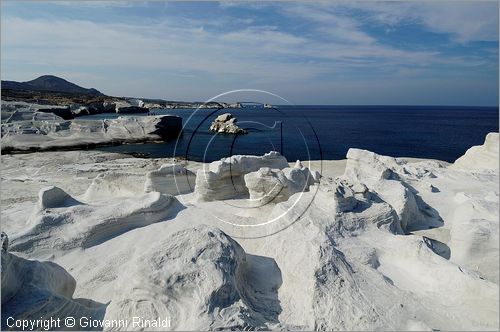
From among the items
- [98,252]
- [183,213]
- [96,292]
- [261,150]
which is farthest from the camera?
[261,150]

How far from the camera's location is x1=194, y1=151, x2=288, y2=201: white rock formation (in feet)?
26.3

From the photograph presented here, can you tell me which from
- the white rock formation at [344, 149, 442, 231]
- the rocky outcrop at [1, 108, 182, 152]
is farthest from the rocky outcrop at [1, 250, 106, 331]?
the rocky outcrop at [1, 108, 182, 152]

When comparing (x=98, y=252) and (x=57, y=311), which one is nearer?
(x=57, y=311)

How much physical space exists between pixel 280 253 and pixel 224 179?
334 centimetres

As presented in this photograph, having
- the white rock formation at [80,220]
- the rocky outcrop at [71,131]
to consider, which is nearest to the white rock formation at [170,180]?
the white rock formation at [80,220]

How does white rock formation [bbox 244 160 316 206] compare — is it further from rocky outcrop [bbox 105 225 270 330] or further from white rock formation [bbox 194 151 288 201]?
rocky outcrop [bbox 105 225 270 330]

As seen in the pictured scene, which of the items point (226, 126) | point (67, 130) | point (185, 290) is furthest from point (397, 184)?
point (226, 126)

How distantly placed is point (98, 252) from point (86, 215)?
864 millimetres

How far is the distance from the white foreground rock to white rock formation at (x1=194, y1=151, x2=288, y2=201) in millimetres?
28

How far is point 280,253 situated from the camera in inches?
207

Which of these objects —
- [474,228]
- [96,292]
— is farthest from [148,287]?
[474,228]

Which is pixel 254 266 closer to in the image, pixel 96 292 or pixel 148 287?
pixel 148 287

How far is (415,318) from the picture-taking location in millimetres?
3949

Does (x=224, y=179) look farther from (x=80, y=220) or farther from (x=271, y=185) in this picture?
(x=80, y=220)
